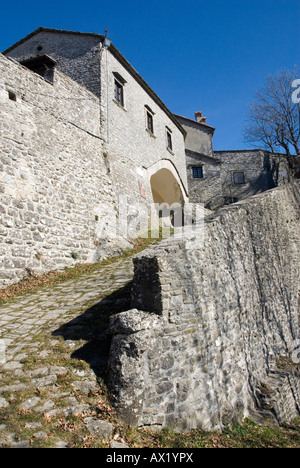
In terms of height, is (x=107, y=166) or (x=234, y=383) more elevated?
(x=107, y=166)

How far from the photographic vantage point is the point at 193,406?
3674 mm

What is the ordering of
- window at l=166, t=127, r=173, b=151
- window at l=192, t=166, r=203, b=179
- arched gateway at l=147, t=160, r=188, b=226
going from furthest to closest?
1. window at l=192, t=166, r=203, b=179
2. window at l=166, t=127, r=173, b=151
3. arched gateway at l=147, t=160, r=188, b=226

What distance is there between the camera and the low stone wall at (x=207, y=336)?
11.4ft

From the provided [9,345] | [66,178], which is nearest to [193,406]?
[9,345]

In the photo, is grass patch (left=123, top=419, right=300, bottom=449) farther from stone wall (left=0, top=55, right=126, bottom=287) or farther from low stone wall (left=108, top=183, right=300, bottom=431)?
stone wall (left=0, top=55, right=126, bottom=287)

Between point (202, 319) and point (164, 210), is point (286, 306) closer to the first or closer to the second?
point (202, 319)

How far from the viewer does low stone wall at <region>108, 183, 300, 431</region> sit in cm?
346

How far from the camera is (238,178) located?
26.1 metres

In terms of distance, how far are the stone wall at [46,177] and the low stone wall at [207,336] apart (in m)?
4.20

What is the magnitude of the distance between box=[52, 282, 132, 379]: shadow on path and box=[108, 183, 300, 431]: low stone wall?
339mm

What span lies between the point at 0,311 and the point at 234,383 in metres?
4.09

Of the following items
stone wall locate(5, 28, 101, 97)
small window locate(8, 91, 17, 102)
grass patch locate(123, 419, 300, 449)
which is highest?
stone wall locate(5, 28, 101, 97)

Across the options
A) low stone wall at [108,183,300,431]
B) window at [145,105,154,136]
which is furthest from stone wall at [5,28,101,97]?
low stone wall at [108,183,300,431]

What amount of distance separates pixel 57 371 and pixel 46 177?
585 cm
